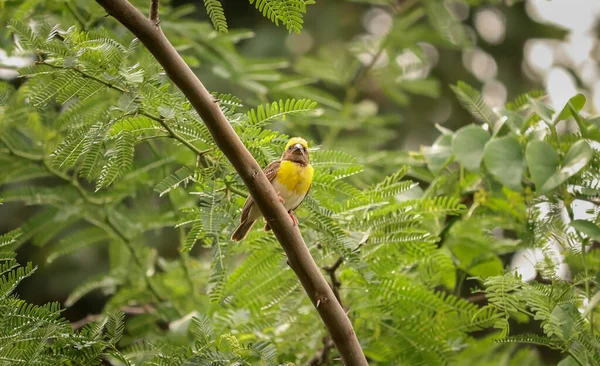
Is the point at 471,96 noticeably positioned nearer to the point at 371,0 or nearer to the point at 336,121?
the point at 336,121

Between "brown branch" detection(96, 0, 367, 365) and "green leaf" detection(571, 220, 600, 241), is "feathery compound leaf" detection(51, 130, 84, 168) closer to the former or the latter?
"brown branch" detection(96, 0, 367, 365)

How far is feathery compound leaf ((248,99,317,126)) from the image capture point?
2145mm

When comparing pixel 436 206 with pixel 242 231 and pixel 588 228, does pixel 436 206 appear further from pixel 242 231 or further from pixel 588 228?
pixel 242 231

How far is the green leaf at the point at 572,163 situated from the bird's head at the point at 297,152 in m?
0.84

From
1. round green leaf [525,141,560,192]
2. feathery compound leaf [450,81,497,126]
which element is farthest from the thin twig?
feathery compound leaf [450,81,497,126]

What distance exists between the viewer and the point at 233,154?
66.1 inches

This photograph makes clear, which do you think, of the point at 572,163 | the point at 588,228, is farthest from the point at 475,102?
the point at 588,228

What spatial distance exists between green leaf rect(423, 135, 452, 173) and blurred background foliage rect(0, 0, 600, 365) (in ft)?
0.57

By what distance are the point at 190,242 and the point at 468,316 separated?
1123mm

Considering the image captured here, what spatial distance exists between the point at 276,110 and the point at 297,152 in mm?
376

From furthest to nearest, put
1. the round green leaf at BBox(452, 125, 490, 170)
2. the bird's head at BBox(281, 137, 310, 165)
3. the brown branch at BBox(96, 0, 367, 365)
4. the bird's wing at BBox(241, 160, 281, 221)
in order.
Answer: the round green leaf at BBox(452, 125, 490, 170) < the bird's head at BBox(281, 137, 310, 165) < the bird's wing at BBox(241, 160, 281, 221) < the brown branch at BBox(96, 0, 367, 365)

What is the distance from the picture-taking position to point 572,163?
2355mm

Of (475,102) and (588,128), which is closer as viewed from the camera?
(588,128)

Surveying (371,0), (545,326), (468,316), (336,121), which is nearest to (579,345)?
(545,326)
